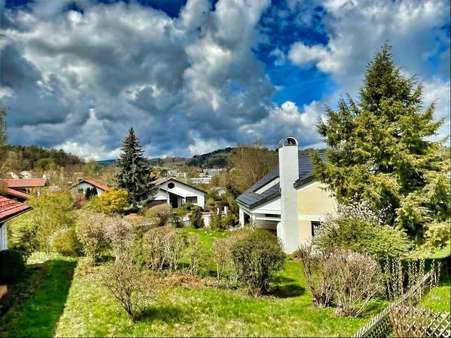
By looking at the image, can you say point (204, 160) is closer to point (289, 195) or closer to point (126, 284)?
point (289, 195)

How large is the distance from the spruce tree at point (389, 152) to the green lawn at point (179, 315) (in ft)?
16.5

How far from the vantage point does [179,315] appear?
10602 mm

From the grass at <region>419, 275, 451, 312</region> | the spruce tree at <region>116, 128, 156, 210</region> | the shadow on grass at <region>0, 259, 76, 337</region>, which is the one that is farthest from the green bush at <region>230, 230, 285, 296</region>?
the spruce tree at <region>116, 128, 156, 210</region>

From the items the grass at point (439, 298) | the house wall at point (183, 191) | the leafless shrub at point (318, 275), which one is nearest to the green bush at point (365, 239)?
the leafless shrub at point (318, 275)

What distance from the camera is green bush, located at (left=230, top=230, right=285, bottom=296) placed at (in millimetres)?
13539

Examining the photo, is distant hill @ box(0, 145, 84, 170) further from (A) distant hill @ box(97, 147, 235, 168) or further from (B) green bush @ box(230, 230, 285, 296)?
(B) green bush @ box(230, 230, 285, 296)

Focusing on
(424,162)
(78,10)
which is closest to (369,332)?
(424,162)

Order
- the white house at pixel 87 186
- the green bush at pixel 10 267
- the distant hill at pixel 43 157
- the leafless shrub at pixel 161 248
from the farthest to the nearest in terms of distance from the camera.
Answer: the distant hill at pixel 43 157
the white house at pixel 87 186
the leafless shrub at pixel 161 248
the green bush at pixel 10 267

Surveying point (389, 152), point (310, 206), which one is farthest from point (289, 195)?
point (389, 152)

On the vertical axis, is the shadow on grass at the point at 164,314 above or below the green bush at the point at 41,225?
below

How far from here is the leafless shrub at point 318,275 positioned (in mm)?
11984

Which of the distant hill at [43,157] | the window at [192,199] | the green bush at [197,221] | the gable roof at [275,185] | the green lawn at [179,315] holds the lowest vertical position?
the green lawn at [179,315]

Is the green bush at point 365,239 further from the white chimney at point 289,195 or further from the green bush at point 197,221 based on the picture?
the green bush at point 197,221

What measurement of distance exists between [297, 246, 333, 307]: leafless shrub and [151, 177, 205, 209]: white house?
1633 inches
